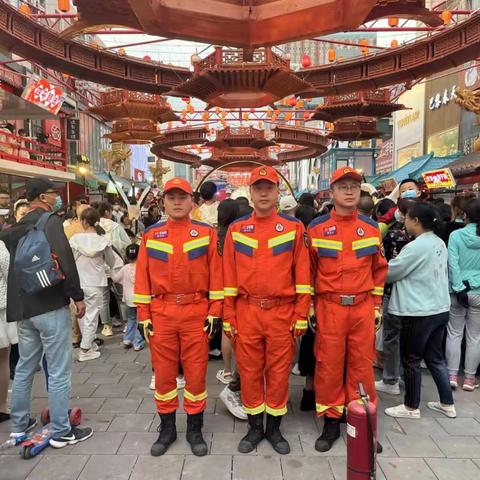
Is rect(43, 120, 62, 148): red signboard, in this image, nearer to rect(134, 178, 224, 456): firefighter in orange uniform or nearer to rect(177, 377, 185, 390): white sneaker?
rect(177, 377, 185, 390): white sneaker

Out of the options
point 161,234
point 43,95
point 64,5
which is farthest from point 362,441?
point 43,95

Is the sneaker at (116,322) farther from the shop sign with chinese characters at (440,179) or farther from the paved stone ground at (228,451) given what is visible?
the shop sign with chinese characters at (440,179)

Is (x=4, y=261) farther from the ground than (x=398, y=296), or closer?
farther from the ground

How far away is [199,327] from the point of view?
328 centimetres

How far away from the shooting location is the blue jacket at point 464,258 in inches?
169

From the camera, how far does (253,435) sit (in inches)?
132

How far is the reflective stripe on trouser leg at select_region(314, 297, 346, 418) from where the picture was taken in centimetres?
325

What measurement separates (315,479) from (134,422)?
1.68 m

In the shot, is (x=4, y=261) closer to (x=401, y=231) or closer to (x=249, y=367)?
(x=249, y=367)

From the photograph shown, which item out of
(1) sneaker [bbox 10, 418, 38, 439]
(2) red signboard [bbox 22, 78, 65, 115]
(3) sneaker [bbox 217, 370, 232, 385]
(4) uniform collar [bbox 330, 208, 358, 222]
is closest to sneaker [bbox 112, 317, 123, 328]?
(3) sneaker [bbox 217, 370, 232, 385]

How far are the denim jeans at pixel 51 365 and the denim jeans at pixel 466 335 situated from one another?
12.5ft

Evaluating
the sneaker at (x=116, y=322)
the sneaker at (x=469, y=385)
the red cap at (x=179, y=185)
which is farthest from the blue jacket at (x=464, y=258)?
the sneaker at (x=116, y=322)

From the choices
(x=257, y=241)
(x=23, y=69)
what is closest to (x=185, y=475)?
(x=257, y=241)

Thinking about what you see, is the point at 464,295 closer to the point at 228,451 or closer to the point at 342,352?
the point at 342,352
